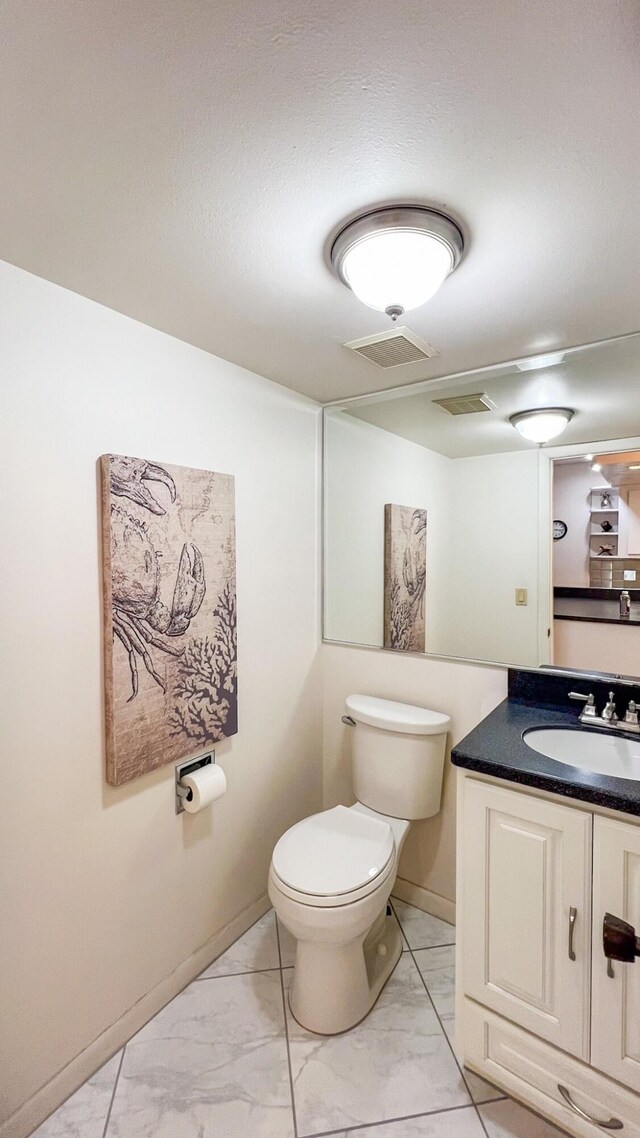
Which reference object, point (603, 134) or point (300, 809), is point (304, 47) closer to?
point (603, 134)

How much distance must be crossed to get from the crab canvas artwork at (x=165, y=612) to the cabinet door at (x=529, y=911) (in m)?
0.90

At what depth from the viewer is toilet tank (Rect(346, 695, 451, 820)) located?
1.91 meters

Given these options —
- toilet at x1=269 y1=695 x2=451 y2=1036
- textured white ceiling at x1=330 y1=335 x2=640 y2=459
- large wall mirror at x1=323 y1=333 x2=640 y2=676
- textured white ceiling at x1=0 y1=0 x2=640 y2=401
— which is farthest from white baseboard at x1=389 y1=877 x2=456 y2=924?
textured white ceiling at x1=0 y1=0 x2=640 y2=401

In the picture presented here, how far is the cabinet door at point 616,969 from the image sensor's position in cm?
112

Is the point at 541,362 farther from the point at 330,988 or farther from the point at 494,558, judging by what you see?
the point at 330,988

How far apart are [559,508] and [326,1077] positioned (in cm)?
189

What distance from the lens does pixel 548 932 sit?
1233 millimetres

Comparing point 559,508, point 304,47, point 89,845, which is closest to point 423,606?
point 559,508

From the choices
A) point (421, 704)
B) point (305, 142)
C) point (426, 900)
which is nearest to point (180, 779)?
point (421, 704)

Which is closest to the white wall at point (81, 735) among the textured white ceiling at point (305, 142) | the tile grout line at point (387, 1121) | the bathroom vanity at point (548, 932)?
the textured white ceiling at point (305, 142)

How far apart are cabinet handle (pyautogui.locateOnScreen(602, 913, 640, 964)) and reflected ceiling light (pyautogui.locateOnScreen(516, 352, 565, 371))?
1.62m

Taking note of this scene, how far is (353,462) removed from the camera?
2.33m

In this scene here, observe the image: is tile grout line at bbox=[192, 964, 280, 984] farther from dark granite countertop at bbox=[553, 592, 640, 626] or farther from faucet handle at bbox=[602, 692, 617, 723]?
dark granite countertop at bbox=[553, 592, 640, 626]

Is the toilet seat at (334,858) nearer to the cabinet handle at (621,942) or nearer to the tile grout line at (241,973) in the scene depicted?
the tile grout line at (241,973)
